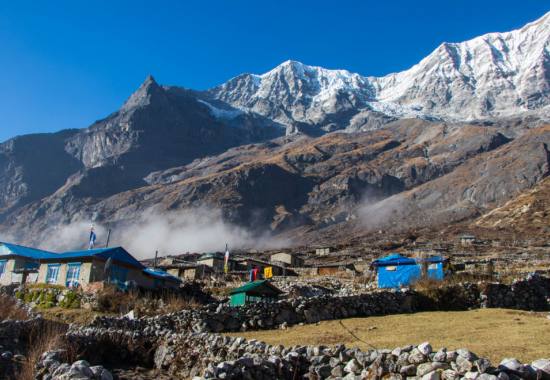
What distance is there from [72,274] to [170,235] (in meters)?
122

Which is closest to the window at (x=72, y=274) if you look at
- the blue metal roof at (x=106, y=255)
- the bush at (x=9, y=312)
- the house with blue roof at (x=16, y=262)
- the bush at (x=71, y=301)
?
the blue metal roof at (x=106, y=255)

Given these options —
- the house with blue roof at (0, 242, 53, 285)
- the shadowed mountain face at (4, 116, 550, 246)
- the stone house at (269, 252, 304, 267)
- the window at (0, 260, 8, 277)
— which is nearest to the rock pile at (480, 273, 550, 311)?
the house with blue roof at (0, 242, 53, 285)

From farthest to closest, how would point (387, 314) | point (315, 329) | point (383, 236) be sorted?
point (383, 236), point (387, 314), point (315, 329)

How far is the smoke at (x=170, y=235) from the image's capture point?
477 feet

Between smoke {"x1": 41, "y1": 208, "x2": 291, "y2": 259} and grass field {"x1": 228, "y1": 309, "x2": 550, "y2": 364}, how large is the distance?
118737mm

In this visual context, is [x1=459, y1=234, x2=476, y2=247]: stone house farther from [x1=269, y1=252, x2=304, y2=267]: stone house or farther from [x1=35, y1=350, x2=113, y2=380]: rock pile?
[x1=35, y1=350, x2=113, y2=380]: rock pile

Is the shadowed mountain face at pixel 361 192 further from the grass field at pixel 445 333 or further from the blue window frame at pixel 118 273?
the grass field at pixel 445 333

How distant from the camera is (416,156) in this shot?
19662 centimetres

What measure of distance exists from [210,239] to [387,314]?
13282 centimetres

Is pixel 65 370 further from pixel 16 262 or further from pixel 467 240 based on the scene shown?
pixel 467 240

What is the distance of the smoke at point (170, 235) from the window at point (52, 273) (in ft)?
332

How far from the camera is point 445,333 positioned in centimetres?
1536

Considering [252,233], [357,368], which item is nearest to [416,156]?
[252,233]

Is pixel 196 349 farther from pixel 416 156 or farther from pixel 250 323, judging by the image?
pixel 416 156
